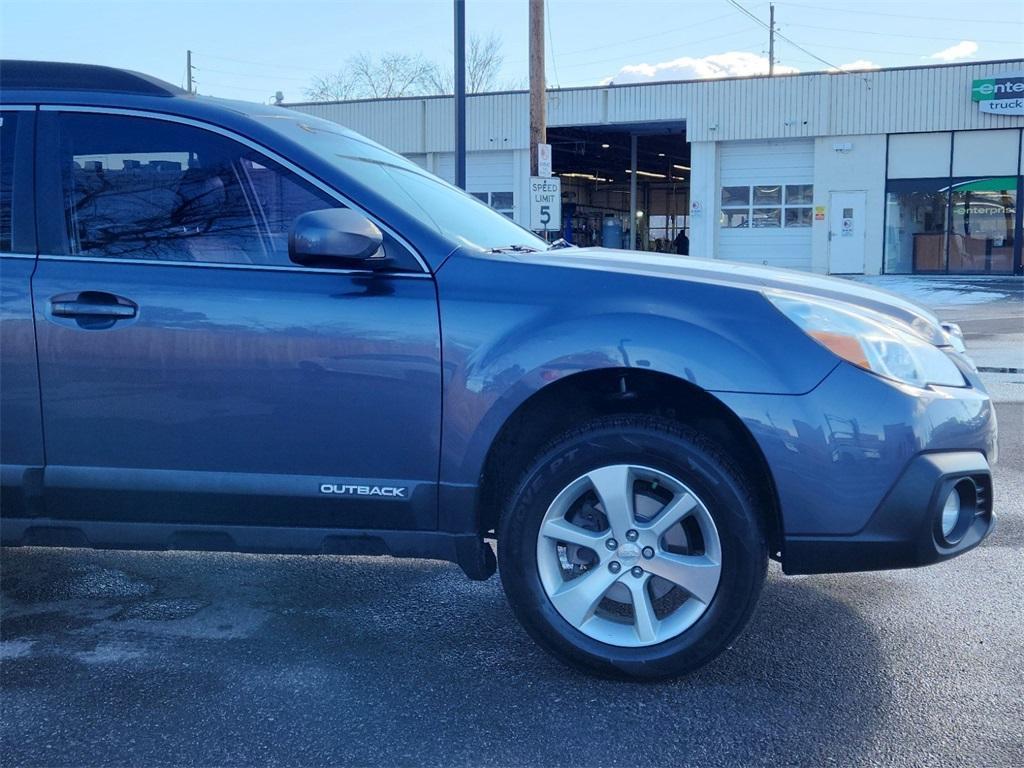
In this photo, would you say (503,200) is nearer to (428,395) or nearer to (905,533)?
(428,395)

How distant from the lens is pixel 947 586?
168 inches

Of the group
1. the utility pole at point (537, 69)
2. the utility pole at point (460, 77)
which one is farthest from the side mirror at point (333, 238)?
the utility pole at point (537, 69)

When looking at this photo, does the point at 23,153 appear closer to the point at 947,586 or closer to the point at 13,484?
the point at 13,484

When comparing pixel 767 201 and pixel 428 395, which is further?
pixel 767 201

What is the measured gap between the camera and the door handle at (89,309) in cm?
338

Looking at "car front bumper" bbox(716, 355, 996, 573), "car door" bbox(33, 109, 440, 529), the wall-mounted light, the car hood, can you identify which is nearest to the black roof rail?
"car door" bbox(33, 109, 440, 529)

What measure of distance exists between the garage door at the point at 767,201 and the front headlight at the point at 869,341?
28516 millimetres

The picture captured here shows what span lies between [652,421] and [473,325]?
647mm

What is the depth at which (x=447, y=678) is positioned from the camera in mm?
3393

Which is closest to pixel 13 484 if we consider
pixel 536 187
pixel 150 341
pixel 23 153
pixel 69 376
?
pixel 69 376

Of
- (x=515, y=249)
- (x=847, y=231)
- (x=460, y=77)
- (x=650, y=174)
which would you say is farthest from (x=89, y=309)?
(x=650, y=174)

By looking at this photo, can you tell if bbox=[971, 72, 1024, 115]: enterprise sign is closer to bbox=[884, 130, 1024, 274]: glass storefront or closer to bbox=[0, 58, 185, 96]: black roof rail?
bbox=[884, 130, 1024, 274]: glass storefront

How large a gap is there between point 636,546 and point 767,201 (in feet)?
98.2

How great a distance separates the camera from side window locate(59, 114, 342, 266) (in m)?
3.50
